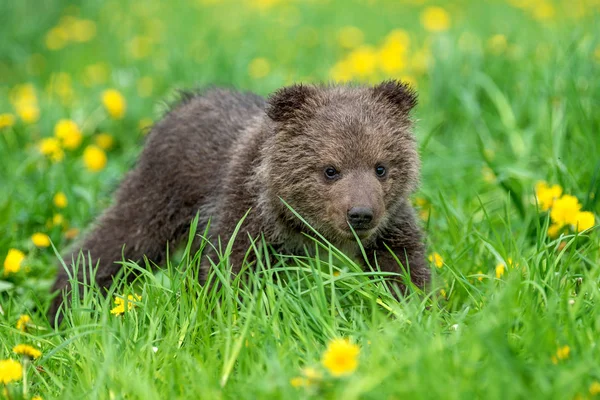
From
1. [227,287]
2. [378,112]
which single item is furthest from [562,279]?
[227,287]

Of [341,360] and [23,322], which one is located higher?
[341,360]

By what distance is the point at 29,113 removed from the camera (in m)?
7.46

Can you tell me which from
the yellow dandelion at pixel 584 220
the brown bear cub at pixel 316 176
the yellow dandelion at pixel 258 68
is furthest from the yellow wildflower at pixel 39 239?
the yellow dandelion at pixel 258 68

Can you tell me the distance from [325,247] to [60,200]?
2.76m

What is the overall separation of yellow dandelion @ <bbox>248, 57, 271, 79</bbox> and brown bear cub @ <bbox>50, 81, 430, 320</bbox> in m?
3.25

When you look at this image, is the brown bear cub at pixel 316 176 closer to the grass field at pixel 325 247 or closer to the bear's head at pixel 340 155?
the bear's head at pixel 340 155

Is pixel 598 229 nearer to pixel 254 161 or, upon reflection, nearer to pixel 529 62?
pixel 254 161

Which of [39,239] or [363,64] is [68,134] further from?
[363,64]

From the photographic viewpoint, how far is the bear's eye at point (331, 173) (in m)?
4.49

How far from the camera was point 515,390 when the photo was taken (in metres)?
2.85

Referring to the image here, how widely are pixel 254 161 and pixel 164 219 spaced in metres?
0.88

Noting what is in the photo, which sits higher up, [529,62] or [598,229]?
[529,62]

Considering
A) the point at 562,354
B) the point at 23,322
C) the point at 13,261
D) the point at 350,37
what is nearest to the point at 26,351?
the point at 23,322

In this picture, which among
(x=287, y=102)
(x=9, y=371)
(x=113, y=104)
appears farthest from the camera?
(x=113, y=104)
